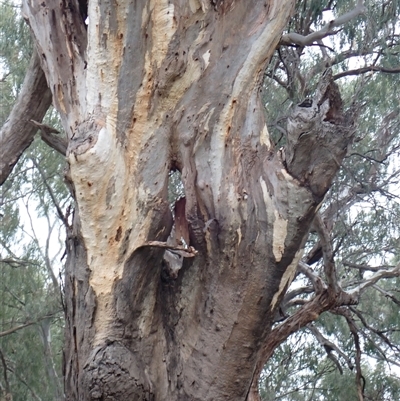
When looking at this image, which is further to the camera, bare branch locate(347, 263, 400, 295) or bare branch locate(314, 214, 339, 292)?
bare branch locate(347, 263, 400, 295)

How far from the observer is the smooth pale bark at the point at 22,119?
333cm

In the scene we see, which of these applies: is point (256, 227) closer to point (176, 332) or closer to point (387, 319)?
point (176, 332)

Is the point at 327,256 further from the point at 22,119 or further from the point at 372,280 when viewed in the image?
the point at 22,119

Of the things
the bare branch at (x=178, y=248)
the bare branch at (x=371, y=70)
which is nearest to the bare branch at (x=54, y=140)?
the bare branch at (x=178, y=248)

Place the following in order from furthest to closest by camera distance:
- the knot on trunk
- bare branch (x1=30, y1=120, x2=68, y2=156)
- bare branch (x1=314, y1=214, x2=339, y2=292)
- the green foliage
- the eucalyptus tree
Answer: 1. the green foliage
2. bare branch (x1=314, y1=214, x2=339, y2=292)
3. bare branch (x1=30, y1=120, x2=68, y2=156)
4. the eucalyptus tree
5. the knot on trunk

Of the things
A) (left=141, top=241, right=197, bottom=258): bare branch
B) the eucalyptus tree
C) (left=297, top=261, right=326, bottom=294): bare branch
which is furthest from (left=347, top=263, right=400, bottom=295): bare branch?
(left=141, top=241, right=197, bottom=258): bare branch

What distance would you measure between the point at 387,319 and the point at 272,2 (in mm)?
5370

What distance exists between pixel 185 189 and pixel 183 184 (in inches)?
1.3

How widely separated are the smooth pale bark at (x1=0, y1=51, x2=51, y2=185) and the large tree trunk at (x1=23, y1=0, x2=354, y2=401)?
466mm

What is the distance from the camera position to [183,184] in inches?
103

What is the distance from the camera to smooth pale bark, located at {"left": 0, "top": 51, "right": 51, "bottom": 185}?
3328 millimetres

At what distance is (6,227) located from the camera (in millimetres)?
8867

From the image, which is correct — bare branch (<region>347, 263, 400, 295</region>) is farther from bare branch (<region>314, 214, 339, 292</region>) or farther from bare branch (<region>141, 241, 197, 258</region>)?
bare branch (<region>141, 241, 197, 258</region>)

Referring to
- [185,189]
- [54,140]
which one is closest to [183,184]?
[185,189]
